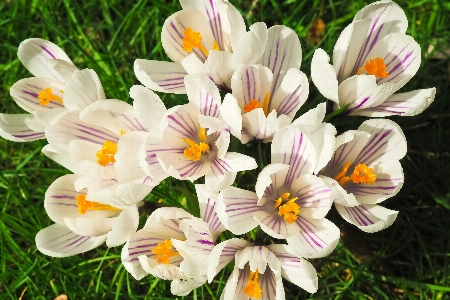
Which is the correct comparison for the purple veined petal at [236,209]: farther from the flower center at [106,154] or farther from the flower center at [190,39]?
the flower center at [190,39]

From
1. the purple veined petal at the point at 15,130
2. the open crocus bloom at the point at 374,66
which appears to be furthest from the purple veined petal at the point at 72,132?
the open crocus bloom at the point at 374,66

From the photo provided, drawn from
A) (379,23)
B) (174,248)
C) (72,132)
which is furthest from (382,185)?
(72,132)

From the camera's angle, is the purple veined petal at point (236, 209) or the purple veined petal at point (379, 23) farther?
the purple veined petal at point (379, 23)

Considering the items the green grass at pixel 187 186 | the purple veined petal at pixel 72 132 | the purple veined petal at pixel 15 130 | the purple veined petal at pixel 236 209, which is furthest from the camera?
the green grass at pixel 187 186

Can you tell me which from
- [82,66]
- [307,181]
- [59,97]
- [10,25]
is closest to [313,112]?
[307,181]

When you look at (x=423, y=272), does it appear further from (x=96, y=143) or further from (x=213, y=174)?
(x=96, y=143)

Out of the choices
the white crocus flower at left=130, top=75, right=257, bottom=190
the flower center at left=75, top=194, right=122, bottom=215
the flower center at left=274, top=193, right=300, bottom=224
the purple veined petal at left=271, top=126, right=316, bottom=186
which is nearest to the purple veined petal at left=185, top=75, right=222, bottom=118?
the white crocus flower at left=130, top=75, right=257, bottom=190

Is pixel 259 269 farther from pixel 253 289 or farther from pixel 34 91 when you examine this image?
pixel 34 91

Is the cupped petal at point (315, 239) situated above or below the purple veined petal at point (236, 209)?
below
